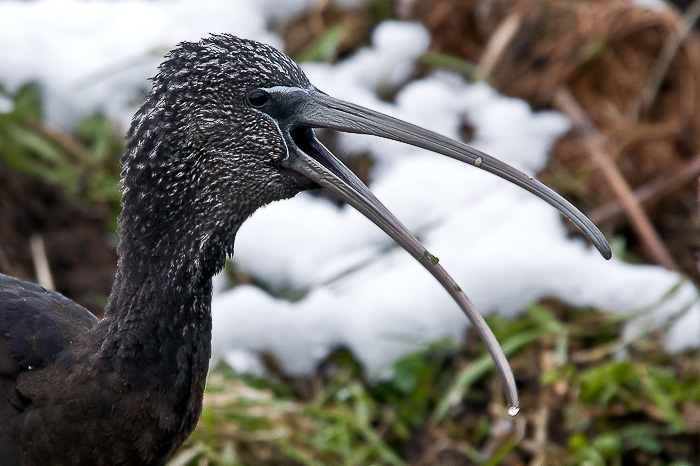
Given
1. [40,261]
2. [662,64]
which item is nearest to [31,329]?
[40,261]

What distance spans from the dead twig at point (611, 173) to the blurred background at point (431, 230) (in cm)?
1

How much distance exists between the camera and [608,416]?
356cm

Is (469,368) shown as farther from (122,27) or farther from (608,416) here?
(122,27)

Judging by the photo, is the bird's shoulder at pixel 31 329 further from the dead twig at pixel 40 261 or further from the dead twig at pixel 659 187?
the dead twig at pixel 659 187

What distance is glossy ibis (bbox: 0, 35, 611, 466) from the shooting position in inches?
88.1

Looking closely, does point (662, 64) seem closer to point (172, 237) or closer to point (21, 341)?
point (172, 237)

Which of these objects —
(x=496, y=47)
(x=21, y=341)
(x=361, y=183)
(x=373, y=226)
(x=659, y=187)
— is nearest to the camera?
(x=361, y=183)

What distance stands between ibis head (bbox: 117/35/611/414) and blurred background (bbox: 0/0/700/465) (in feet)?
3.76

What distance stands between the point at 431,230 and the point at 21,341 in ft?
7.04

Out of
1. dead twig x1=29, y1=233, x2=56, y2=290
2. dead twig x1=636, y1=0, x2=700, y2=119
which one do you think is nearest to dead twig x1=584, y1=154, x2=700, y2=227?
dead twig x1=636, y1=0, x2=700, y2=119

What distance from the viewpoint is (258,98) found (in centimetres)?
225

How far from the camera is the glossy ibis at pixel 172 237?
7.34 ft

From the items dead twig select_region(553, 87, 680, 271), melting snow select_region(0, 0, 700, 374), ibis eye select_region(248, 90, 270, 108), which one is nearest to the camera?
ibis eye select_region(248, 90, 270, 108)

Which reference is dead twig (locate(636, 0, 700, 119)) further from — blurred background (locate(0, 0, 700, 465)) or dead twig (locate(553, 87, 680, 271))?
dead twig (locate(553, 87, 680, 271))
